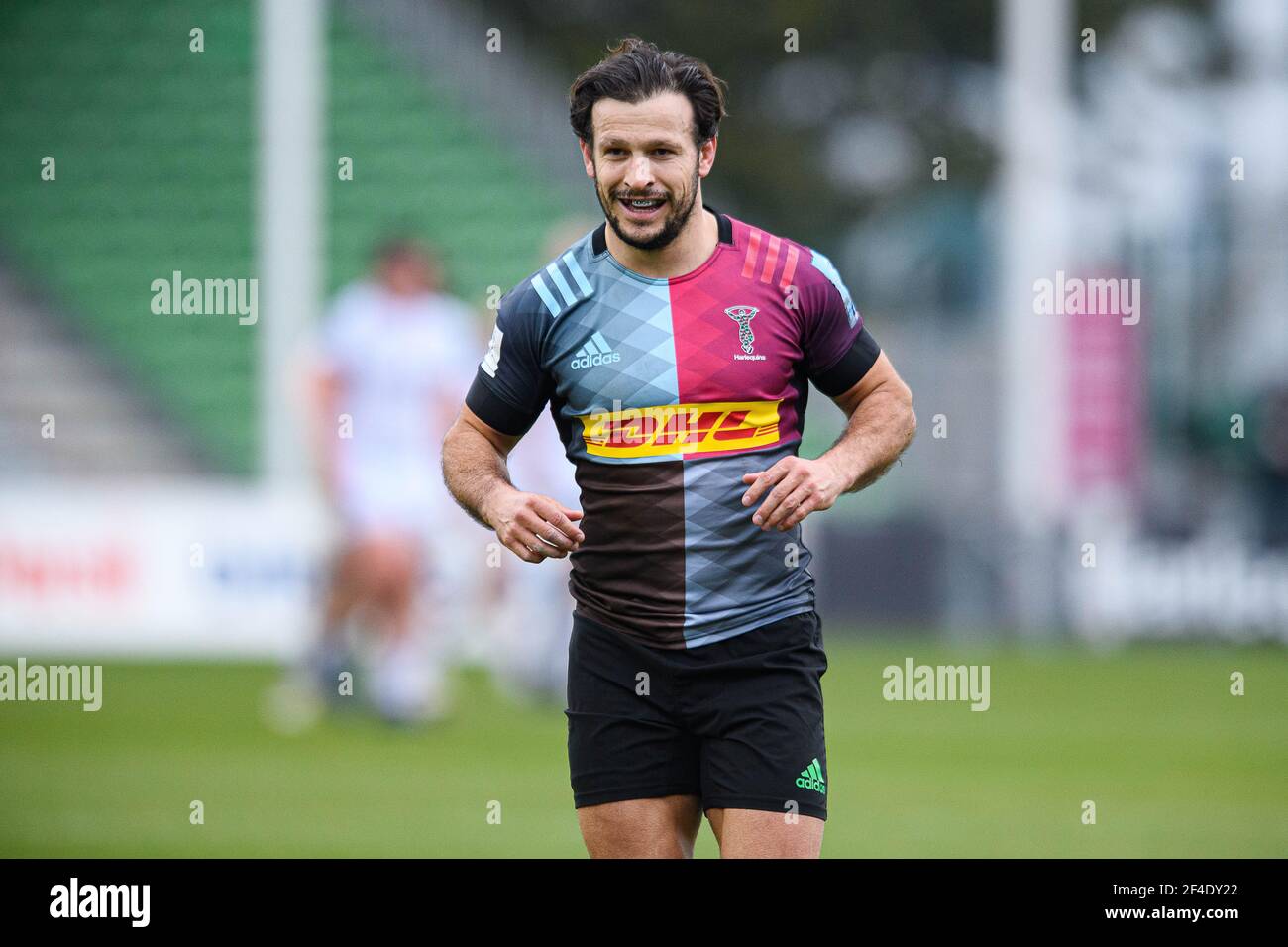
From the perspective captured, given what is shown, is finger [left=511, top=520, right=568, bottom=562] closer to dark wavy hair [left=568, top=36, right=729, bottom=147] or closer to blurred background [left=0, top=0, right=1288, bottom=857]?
dark wavy hair [left=568, top=36, right=729, bottom=147]

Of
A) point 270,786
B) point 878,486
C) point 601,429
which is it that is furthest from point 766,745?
point 878,486

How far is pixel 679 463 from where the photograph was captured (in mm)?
5277

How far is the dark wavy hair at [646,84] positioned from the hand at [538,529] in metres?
0.98

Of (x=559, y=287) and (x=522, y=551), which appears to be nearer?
(x=522, y=551)

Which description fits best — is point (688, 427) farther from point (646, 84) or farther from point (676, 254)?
point (646, 84)

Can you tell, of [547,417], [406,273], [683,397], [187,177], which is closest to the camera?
[683,397]

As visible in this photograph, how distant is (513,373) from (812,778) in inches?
51.6

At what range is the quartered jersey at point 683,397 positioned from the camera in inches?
207

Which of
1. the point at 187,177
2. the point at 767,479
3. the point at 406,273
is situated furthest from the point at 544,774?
the point at 187,177

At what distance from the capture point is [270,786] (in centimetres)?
988

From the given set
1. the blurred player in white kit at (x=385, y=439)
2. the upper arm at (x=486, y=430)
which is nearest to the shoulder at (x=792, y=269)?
the upper arm at (x=486, y=430)

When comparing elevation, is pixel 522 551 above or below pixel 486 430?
below

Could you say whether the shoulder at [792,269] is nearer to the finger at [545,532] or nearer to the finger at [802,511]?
the finger at [802,511]
